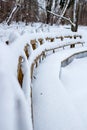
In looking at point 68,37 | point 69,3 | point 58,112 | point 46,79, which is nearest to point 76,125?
point 58,112

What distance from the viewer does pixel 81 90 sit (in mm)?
5574

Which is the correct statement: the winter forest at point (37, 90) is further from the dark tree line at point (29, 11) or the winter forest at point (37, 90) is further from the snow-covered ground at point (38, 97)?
the dark tree line at point (29, 11)

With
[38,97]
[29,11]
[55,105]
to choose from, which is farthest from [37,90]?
[29,11]

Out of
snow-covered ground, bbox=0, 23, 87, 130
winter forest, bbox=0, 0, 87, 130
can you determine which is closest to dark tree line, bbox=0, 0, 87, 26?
winter forest, bbox=0, 0, 87, 130

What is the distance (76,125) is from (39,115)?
1.41ft

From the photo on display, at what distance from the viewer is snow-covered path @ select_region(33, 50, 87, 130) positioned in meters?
3.37

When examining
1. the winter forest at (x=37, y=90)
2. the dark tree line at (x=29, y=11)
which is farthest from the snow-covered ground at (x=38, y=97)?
the dark tree line at (x=29, y=11)

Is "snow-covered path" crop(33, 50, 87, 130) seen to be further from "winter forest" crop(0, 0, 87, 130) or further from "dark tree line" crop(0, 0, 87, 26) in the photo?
"dark tree line" crop(0, 0, 87, 26)

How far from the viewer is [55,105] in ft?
12.8

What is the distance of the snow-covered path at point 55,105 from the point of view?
3.37 meters

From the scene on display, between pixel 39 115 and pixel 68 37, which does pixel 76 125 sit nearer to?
pixel 39 115

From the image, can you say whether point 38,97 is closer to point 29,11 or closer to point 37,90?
point 37,90

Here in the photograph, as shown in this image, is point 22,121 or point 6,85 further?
point 6,85

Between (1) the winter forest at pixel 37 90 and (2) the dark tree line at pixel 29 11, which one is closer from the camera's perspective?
(1) the winter forest at pixel 37 90
